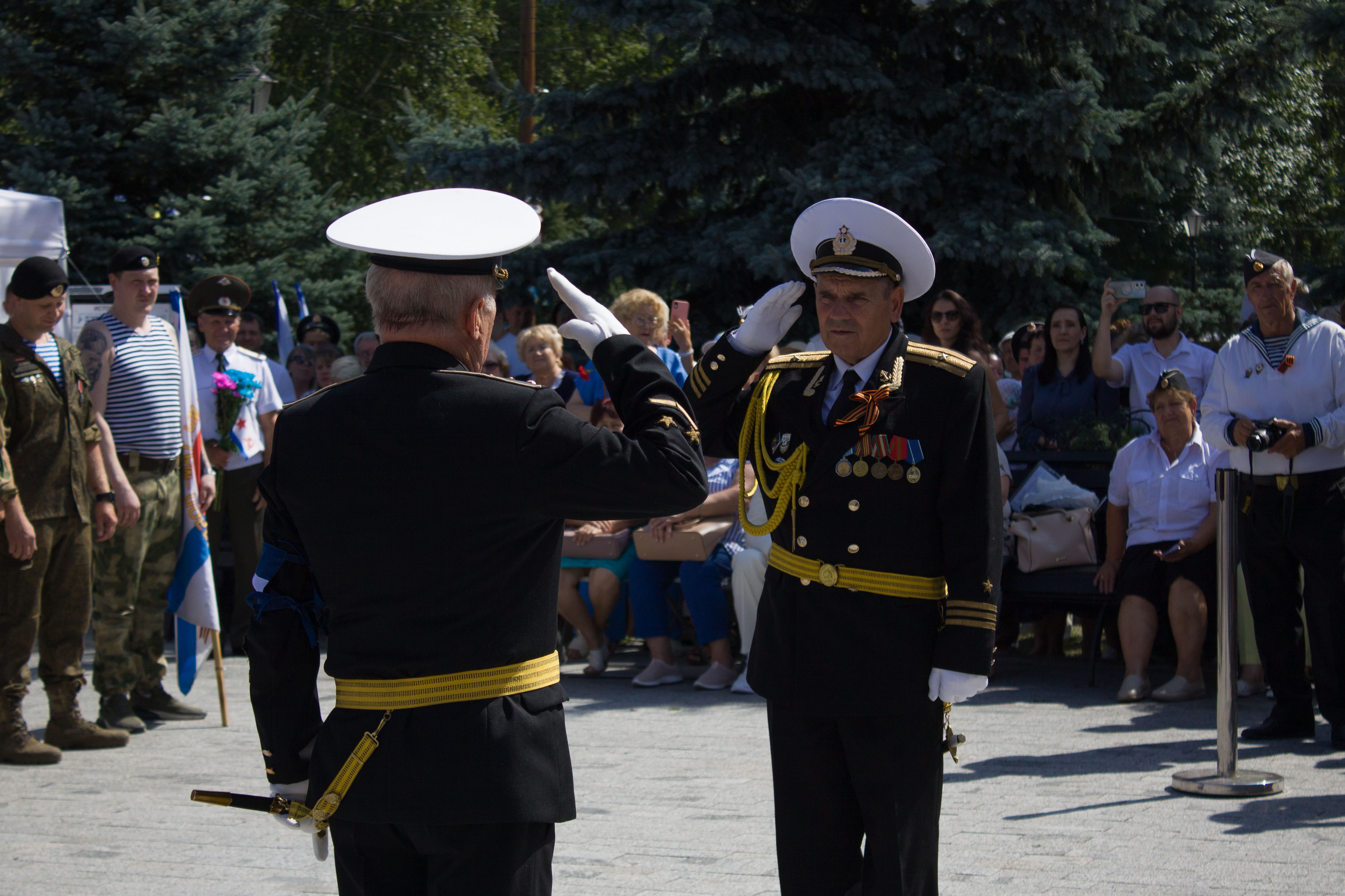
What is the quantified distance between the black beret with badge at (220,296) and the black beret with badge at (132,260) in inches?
59.4

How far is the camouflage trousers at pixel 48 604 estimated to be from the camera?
256 inches

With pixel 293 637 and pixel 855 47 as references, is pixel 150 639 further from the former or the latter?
pixel 855 47

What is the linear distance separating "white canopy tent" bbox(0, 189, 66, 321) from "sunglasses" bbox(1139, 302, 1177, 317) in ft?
23.7

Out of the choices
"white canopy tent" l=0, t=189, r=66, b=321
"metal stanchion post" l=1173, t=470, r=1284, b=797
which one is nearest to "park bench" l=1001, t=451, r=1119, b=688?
"metal stanchion post" l=1173, t=470, r=1284, b=797

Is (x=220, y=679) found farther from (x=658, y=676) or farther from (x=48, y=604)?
(x=658, y=676)

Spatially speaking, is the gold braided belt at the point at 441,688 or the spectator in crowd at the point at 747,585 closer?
the gold braided belt at the point at 441,688

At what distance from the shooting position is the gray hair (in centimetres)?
258

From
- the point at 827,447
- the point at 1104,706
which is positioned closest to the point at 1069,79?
the point at 1104,706

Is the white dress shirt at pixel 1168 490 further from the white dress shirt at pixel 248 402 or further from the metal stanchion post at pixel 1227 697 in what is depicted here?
the white dress shirt at pixel 248 402

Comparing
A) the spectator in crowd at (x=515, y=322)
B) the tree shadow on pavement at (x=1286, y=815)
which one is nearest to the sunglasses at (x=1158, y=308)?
the tree shadow on pavement at (x=1286, y=815)

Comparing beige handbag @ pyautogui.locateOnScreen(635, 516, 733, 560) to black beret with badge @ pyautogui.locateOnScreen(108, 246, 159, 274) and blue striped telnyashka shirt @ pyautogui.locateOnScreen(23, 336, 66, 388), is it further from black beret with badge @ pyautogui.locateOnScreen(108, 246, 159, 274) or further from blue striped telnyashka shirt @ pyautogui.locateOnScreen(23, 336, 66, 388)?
blue striped telnyashka shirt @ pyautogui.locateOnScreen(23, 336, 66, 388)

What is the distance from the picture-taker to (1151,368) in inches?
354

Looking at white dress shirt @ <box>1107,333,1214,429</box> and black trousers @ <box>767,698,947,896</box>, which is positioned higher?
white dress shirt @ <box>1107,333,1214,429</box>

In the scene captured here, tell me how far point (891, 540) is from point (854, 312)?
57 cm
